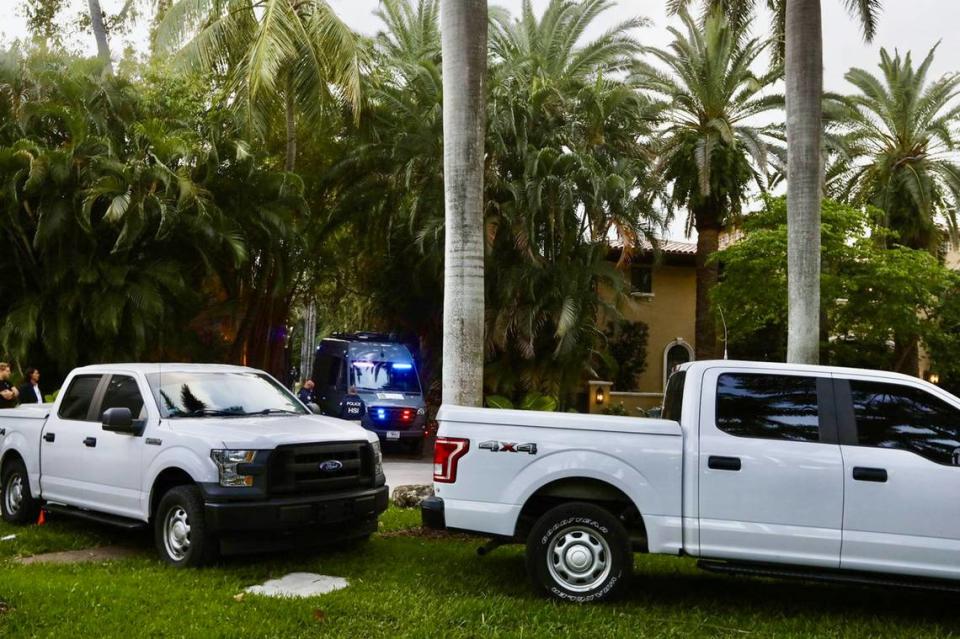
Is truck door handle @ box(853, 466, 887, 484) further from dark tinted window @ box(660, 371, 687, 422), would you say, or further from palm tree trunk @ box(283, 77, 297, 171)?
palm tree trunk @ box(283, 77, 297, 171)

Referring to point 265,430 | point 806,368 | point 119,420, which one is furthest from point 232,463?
point 806,368

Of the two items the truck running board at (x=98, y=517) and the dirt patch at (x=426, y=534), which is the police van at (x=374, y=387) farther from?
the truck running board at (x=98, y=517)

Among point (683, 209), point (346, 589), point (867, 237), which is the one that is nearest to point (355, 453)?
point (346, 589)

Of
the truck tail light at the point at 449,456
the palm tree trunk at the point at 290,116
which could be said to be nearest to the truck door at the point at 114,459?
the truck tail light at the point at 449,456

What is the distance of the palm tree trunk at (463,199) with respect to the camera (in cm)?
921

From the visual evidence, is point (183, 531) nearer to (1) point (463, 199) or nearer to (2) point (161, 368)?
(2) point (161, 368)

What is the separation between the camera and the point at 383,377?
774 inches

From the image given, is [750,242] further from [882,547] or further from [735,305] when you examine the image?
[882,547]

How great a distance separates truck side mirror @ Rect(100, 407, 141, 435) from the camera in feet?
25.3

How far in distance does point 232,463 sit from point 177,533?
35.4 inches

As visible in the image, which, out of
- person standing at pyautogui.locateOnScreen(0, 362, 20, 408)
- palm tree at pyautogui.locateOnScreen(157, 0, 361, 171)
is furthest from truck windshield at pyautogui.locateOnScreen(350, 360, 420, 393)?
person standing at pyautogui.locateOnScreen(0, 362, 20, 408)

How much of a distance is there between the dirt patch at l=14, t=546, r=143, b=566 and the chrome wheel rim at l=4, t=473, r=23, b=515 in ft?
5.70

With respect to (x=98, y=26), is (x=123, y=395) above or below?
below

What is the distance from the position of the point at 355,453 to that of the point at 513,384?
44.1 feet
